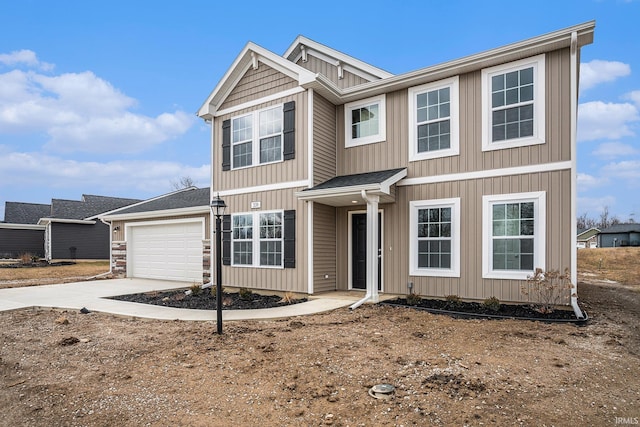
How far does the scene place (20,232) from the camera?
2694 centimetres

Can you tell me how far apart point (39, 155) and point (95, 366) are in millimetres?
36956

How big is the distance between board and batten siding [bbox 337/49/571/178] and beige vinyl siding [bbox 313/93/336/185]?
0.67ft

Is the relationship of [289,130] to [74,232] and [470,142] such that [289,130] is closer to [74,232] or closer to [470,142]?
[470,142]

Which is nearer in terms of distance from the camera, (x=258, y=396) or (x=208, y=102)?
(x=258, y=396)

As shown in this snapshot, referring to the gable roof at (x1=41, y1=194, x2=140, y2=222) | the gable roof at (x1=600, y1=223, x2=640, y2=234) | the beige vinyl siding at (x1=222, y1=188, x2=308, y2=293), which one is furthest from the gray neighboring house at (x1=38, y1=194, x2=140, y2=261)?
the gable roof at (x1=600, y1=223, x2=640, y2=234)

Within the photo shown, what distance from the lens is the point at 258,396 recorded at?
11.2 feet

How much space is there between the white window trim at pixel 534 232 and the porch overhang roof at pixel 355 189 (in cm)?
199

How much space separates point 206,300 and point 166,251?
17.9ft

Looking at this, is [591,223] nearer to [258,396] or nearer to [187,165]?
[187,165]

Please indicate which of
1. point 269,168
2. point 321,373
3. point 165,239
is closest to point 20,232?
point 165,239

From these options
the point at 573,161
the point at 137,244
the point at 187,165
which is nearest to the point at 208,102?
the point at 137,244

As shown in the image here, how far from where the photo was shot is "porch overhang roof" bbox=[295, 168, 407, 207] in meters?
7.80

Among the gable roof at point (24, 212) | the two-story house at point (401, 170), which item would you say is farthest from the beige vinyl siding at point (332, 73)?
the gable roof at point (24, 212)

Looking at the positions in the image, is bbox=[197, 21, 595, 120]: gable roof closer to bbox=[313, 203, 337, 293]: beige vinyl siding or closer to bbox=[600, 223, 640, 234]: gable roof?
bbox=[313, 203, 337, 293]: beige vinyl siding
